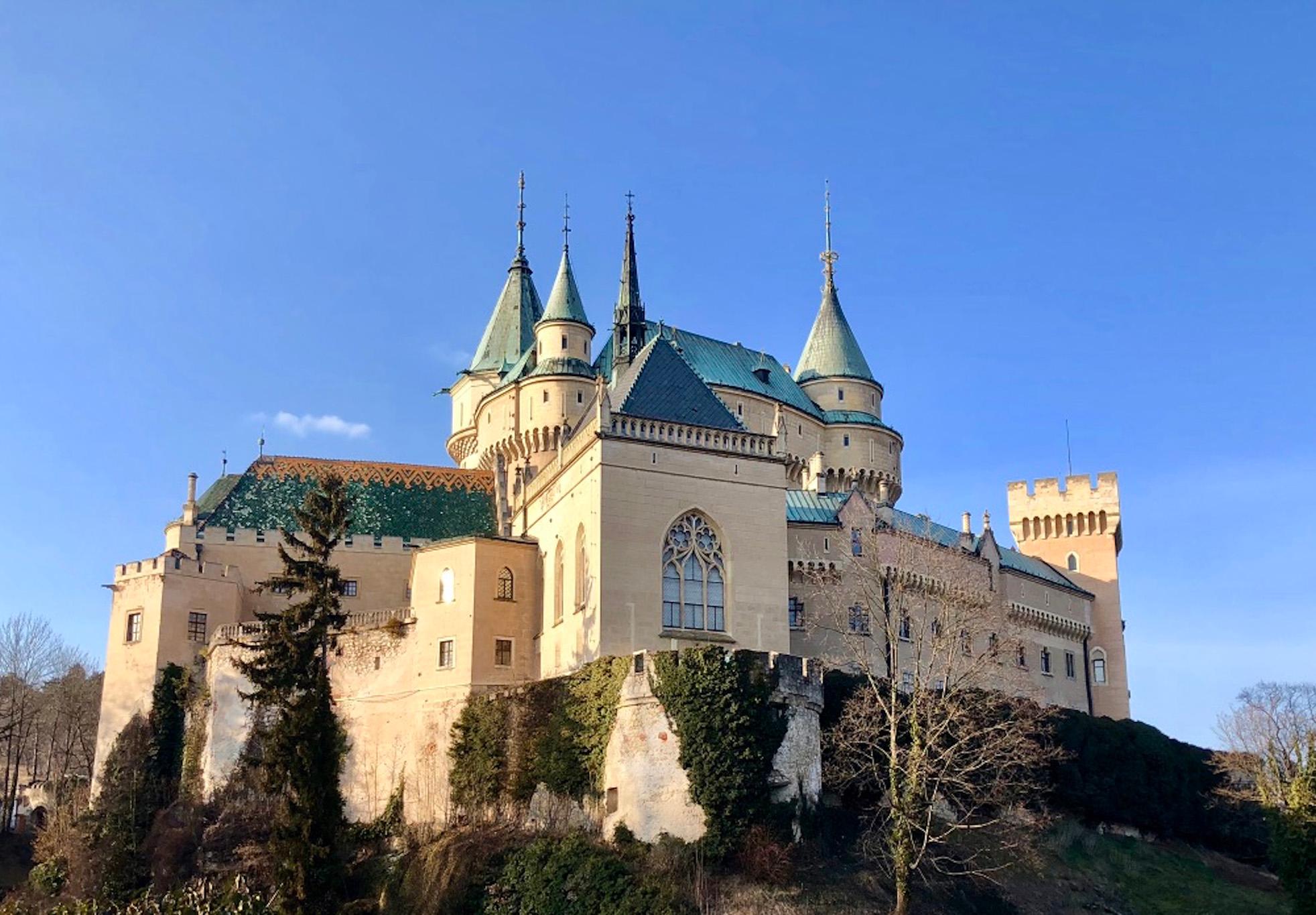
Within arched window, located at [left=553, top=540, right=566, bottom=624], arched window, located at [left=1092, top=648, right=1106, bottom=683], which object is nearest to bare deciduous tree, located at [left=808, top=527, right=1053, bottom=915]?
arched window, located at [left=553, top=540, right=566, bottom=624]

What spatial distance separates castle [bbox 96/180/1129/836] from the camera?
144 ft

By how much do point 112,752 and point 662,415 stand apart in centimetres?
2276

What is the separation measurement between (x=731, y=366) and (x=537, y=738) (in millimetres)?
27149

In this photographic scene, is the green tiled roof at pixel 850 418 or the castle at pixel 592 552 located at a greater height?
the green tiled roof at pixel 850 418

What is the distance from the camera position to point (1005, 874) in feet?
144

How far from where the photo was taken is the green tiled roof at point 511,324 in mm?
72688

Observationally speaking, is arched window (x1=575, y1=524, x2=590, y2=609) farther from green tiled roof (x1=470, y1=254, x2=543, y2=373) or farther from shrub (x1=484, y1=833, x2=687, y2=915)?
green tiled roof (x1=470, y1=254, x2=543, y2=373)

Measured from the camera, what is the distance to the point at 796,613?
52281 mm

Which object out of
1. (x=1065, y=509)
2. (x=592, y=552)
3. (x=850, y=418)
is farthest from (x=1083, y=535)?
(x=592, y=552)

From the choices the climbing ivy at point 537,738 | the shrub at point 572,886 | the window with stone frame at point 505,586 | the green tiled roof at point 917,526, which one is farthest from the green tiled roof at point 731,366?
the shrub at point 572,886

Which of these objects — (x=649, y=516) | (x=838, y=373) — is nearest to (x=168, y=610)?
(x=649, y=516)

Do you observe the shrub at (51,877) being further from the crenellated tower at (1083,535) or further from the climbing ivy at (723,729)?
the crenellated tower at (1083,535)

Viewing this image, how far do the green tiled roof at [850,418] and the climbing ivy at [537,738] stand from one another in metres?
29.6

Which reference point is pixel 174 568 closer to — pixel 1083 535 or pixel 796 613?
pixel 796 613
